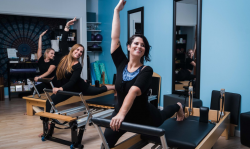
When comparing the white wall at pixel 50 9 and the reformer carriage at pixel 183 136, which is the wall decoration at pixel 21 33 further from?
the reformer carriage at pixel 183 136

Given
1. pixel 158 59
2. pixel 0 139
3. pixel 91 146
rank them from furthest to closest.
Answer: pixel 158 59 < pixel 0 139 < pixel 91 146

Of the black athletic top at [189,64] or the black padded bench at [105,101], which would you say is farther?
the black athletic top at [189,64]

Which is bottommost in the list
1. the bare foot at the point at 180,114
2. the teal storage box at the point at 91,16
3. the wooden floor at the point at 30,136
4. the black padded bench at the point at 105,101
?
the wooden floor at the point at 30,136

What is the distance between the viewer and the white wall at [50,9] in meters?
5.40

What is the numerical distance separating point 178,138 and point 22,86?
17.3 feet

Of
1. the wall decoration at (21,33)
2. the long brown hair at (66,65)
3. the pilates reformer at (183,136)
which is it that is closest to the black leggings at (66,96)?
the long brown hair at (66,65)

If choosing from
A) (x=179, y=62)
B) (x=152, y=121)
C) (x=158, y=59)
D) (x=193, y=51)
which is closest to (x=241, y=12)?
(x=193, y=51)

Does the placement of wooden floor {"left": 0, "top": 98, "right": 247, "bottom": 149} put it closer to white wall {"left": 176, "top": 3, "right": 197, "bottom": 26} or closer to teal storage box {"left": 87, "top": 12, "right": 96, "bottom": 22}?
white wall {"left": 176, "top": 3, "right": 197, "bottom": 26}

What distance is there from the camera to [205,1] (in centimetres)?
355

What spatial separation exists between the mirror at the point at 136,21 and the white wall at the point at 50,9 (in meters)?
1.54

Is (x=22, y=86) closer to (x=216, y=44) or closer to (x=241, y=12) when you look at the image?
(x=216, y=44)

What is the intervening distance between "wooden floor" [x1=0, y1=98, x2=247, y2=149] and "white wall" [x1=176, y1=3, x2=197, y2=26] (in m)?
1.93

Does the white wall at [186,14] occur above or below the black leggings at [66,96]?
above

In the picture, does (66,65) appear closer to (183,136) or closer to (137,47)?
(137,47)
